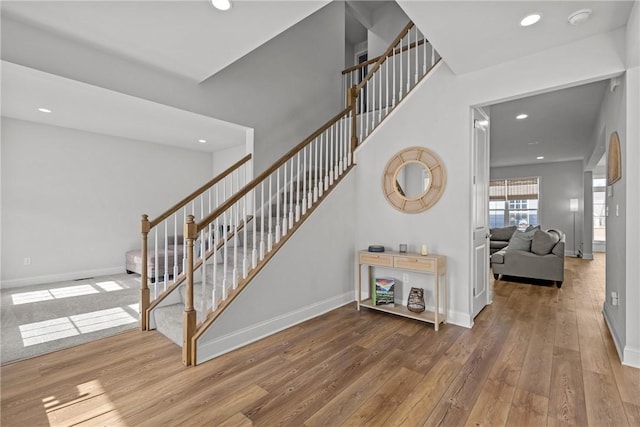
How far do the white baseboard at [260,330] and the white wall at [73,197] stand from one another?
4331 mm

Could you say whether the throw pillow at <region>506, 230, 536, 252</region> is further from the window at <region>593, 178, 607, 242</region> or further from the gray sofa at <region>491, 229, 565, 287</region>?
the window at <region>593, 178, 607, 242</region>

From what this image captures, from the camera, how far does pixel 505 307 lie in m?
3.89

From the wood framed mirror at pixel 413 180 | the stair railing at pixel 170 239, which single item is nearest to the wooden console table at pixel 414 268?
the wood framed mirror at pixel 413 180

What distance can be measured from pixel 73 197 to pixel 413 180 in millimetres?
5726

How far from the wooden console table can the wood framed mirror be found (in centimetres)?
63

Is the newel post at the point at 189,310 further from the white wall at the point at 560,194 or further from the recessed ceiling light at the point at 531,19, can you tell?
the white wall at the point at 560,194

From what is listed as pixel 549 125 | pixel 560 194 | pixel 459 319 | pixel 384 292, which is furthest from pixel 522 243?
pixel 560 194

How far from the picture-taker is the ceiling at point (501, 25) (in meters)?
2.15

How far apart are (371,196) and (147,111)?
10.6ft

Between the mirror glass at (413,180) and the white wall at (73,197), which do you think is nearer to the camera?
the mirror glass at (413,180)

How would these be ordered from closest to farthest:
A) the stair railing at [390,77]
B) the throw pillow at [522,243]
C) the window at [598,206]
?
the stair railing at [390,77] < the throw pillow at [522,243] < the window at [598,206]

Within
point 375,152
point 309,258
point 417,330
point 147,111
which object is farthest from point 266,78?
point 417,330

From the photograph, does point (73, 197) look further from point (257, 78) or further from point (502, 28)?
point (502, 28)

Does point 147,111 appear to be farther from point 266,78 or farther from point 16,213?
point 16,213
